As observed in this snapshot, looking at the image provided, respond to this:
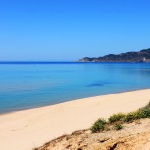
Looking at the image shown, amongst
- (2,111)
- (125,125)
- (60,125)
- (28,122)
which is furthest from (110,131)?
A: (2,111)

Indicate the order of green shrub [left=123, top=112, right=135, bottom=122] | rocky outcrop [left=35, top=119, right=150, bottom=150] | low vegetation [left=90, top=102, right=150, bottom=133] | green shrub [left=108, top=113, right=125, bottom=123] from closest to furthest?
rocky outcrop [left=35, top=119, right=150, bottom=150]
low vegetation [left=90, top=102, right=150, bottom=133]
green shrub [left=123, top=112, right=135, bottom=122]
green shrub [left=108, top=113, right=125, bottom=123]

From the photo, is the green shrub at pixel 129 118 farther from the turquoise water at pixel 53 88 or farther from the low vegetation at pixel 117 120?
the turquoise water at pixel 53 88

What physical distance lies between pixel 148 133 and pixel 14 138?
7.66 metres

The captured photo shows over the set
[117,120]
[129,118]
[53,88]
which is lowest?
[53,88]

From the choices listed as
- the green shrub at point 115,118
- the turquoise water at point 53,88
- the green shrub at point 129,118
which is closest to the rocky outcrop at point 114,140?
the green shrub at point 129,118

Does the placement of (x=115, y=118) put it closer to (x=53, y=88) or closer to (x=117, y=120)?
(x=117, y=120)

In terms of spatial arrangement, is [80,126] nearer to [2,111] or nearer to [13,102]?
[2,111]

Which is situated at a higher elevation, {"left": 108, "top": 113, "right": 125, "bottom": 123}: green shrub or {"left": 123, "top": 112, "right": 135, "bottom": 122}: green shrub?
{"left": 123, "top": 112, "right": 135, "bottom": 122}: green shrub

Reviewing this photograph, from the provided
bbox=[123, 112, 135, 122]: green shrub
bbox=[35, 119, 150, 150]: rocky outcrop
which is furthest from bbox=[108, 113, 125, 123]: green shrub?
bbox=[35, 119, 150, 150]: rocky outcrop

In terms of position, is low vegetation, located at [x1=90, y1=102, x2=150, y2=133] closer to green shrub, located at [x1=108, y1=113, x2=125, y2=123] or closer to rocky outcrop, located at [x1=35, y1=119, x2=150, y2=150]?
green shrub, located at [x1=108, y1=113, x2=125, y2=123]

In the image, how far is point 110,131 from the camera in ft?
34.4

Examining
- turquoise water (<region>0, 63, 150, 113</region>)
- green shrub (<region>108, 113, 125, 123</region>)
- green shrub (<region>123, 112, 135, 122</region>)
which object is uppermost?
green shrub (<region>123, 112, 135, 122</region>)

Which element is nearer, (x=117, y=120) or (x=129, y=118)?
(x=129, y=118)

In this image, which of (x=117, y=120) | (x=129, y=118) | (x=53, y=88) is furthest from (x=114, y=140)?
(x=53, y=88)
